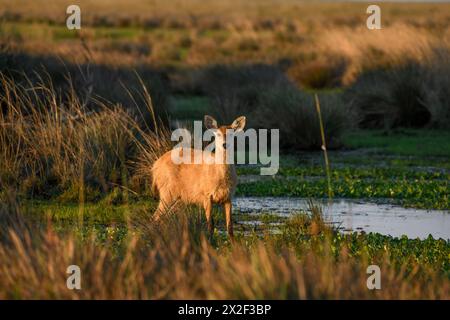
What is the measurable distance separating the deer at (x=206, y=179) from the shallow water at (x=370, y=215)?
4.88 feet

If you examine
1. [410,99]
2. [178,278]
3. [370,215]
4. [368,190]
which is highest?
[410,99]

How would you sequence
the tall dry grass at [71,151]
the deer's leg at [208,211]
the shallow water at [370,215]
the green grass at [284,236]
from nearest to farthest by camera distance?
the green grass at [284,236] → the deer's leg at [208,211] → the shallow water at [370,215] → the tall dry grass at [71,151]

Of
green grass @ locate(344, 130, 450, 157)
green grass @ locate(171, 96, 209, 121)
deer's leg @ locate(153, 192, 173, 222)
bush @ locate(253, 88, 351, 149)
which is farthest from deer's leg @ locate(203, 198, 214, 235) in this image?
green grass @ locate(171, 96, 209, 121)

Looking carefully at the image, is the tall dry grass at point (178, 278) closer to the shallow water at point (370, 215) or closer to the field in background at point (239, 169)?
the field in background at point (239, 169)

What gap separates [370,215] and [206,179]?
305 cm

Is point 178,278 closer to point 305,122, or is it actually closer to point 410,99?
point 305,122

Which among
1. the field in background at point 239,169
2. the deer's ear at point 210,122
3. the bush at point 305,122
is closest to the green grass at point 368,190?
the field in background at point 239,169

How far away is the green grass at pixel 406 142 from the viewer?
68.0 ft

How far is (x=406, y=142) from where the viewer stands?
2198 centimetres

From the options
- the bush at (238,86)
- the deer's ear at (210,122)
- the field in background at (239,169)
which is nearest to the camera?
the field in background at (239,169)

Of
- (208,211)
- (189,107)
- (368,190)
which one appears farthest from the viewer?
(189,107)

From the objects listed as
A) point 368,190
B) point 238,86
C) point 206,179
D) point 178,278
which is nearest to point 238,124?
point 206,179
